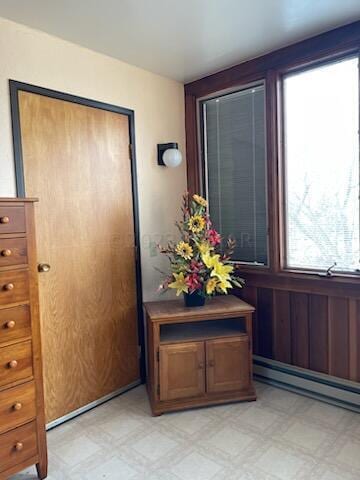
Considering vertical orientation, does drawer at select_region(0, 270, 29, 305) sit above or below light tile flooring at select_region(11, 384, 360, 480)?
Answer: above

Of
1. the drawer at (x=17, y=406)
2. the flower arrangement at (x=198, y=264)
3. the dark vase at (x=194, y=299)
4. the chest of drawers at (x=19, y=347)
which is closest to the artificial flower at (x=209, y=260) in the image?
the flower arrangement at (x=198, y=264)

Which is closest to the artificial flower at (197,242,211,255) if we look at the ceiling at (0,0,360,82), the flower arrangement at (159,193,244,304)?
the flower arrangement at (159,193,244,304)

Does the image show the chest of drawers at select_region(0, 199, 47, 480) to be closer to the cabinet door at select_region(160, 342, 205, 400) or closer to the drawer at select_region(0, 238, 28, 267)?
the drawer at select_region(0, 238, 28, 267)

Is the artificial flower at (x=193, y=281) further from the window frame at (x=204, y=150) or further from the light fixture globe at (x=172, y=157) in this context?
the light fixture globe at (x=172, y=157)

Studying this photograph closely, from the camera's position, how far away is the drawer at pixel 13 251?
1.59m

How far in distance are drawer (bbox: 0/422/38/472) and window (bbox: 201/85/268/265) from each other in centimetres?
185

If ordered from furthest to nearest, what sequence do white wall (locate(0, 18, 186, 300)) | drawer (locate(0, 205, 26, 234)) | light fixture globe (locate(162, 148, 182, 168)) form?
light fixture globe (locate(162, 148, 182, 168)) → white wall (locate(0, 18, 186, 300)) → drawer (locate(0, 205, 26, 234))

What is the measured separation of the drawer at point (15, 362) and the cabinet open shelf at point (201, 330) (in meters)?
0.88

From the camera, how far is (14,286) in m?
1.63

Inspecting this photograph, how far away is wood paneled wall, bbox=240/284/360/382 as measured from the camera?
2.31 metres

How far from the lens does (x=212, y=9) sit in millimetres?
1907

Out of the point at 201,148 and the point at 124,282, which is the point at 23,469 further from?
the point at 201,148

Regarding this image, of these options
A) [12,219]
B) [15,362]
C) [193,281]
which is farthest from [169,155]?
[15,362]

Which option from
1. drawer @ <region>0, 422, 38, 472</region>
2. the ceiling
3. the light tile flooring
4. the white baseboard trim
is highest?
the ceiling
